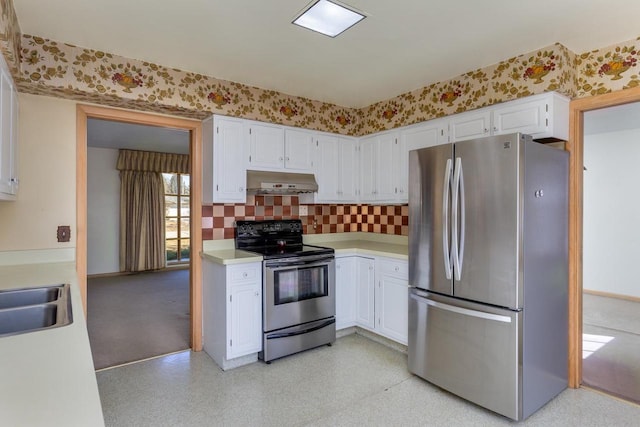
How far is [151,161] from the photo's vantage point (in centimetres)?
728

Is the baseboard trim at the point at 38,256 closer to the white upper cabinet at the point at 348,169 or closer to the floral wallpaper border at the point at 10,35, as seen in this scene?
the floral wallpaper border at the point at 10,35

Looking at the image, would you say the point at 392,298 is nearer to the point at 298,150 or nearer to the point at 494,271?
the point at 494,271

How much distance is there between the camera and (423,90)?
3.35 metres

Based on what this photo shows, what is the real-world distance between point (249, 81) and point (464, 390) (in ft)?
9.82

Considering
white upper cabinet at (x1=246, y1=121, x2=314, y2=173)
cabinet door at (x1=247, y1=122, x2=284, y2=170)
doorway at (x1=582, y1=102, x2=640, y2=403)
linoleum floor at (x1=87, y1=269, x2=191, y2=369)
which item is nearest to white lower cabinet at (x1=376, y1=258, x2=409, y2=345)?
white upper cabinet at (x1=246, y1=121, x2=314, y2=173)

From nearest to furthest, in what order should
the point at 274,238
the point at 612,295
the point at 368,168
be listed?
the point at 274,238 → the point at 368,168 → the point at 612,295

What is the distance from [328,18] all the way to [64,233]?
2.48m

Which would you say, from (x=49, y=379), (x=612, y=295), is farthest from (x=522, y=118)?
(x=612, y=295)

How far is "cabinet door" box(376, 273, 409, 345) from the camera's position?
3139 millimetres

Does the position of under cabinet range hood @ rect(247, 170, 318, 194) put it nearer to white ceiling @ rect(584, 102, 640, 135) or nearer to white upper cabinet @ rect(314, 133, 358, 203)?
white upper cabinet @ rect(314, 133, 358, 203)

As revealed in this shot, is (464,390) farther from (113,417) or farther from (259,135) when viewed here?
(259,135)

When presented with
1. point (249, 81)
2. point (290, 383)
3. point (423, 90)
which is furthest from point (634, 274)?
point (249, 81)

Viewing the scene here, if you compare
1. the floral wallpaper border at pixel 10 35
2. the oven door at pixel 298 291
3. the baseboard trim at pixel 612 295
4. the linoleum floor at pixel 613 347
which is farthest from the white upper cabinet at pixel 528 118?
the baseboard trim at pixel 612 295

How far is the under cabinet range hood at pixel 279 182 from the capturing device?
3.30m
